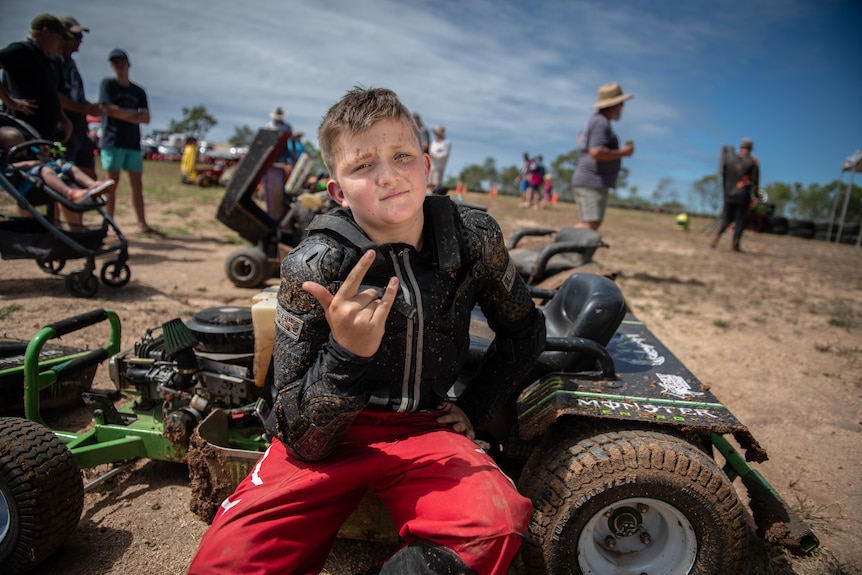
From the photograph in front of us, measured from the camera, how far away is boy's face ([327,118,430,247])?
5.42 ft

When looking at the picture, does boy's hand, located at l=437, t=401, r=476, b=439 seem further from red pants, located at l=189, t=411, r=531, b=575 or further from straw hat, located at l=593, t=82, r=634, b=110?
straw hat, located at l=593, t=82, r=634, b=110

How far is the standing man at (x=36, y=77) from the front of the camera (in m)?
5.09

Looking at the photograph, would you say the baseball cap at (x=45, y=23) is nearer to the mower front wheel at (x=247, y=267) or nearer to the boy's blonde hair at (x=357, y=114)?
the mower front wheel at (x=247, y=267)

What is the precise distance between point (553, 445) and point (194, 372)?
1.62m

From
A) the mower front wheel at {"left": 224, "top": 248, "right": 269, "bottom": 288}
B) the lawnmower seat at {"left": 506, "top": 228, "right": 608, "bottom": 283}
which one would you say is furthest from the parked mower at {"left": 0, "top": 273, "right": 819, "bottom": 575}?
the mower front wheel at {"left": 224, "top": 248, "right": 269, "bottom": 288}

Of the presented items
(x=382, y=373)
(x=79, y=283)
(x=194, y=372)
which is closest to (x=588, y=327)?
(x=382, y=373)

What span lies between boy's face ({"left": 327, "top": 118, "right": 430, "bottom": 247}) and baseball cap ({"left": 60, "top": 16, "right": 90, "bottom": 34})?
6.15 m

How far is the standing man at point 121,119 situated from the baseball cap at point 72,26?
81 centimetres

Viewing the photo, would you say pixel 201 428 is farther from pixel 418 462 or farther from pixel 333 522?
pixel 418 462

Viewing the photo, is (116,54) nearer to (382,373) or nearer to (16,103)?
(16,103)

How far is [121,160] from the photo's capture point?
7031mm

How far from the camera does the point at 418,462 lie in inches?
63.7

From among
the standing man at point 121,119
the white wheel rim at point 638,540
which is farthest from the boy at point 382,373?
the standing man at point 121,119

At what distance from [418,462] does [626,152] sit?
550 cm
